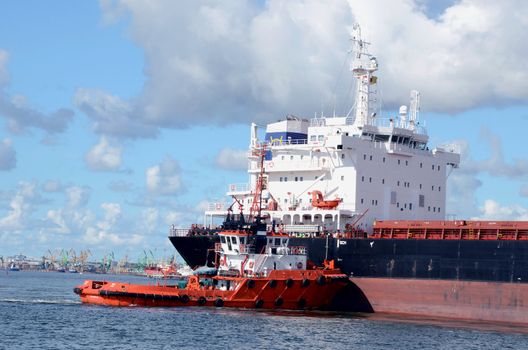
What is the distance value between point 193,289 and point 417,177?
12365 mm

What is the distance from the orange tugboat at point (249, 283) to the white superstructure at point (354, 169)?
2272 mm

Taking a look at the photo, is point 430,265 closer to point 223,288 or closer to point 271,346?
point 223,288

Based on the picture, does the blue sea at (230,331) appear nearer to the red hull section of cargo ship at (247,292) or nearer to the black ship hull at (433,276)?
the red hull section of cargo ship at (247,292)

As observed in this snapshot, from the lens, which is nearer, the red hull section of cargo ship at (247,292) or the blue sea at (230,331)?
the blue sea at (230,331)

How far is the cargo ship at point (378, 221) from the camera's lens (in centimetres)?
3978

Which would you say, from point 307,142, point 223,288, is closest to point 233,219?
point 223,288

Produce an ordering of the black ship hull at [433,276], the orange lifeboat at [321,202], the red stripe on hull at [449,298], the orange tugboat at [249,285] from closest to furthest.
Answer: the red stripe on hull at [449,298]
the black ship hull at [433,276]
the orange tugboat at [249,285]
the orange lifeboat at [321,202]

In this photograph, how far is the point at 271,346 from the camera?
32000 mm

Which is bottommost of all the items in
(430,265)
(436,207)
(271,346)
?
(271,346)

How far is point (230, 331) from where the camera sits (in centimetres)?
3503

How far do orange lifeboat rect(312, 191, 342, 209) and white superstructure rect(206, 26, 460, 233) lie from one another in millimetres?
189

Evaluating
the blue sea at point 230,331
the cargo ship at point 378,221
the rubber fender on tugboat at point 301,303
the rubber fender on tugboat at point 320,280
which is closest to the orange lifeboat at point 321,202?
the cargo ship at point 378,221

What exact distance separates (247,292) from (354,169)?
778 cm

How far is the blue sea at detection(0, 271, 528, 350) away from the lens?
107 feet
